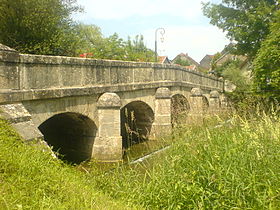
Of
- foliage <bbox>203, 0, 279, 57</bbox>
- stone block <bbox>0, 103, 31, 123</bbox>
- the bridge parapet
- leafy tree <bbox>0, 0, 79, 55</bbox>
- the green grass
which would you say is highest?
foliage <bbox>203, 0, 279, 57</bbox>

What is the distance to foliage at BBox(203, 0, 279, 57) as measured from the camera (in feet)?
51.0

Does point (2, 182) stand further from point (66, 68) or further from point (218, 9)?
point (218, 9)

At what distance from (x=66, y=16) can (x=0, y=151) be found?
8.14 metres

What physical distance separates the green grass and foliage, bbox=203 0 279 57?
41.6 feet

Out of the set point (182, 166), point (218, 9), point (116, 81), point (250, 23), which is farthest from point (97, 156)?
point (218, 9)

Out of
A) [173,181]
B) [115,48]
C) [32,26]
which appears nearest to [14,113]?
[173,181]

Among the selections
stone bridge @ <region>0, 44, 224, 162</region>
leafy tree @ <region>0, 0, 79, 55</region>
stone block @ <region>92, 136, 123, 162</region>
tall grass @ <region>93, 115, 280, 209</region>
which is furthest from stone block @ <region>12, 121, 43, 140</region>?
leafy tree @ <region>0, 0, 79, 55</region>

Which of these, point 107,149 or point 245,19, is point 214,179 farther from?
point 245,19

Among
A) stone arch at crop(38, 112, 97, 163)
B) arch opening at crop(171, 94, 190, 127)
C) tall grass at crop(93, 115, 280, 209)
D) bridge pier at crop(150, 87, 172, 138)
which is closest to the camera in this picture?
tall grass at crop(93, 115, 280, 209)

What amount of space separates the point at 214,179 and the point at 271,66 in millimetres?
8502

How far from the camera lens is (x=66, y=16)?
1095 centimetres

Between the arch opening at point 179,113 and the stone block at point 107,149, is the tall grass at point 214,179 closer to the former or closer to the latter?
the arch opening at point 179,113

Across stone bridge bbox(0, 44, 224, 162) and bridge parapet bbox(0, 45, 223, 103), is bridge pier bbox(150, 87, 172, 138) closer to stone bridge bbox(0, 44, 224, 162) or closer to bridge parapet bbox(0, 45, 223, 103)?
stone bridge bbox(0, 44, 224, 162)

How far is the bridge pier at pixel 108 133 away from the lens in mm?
8430
